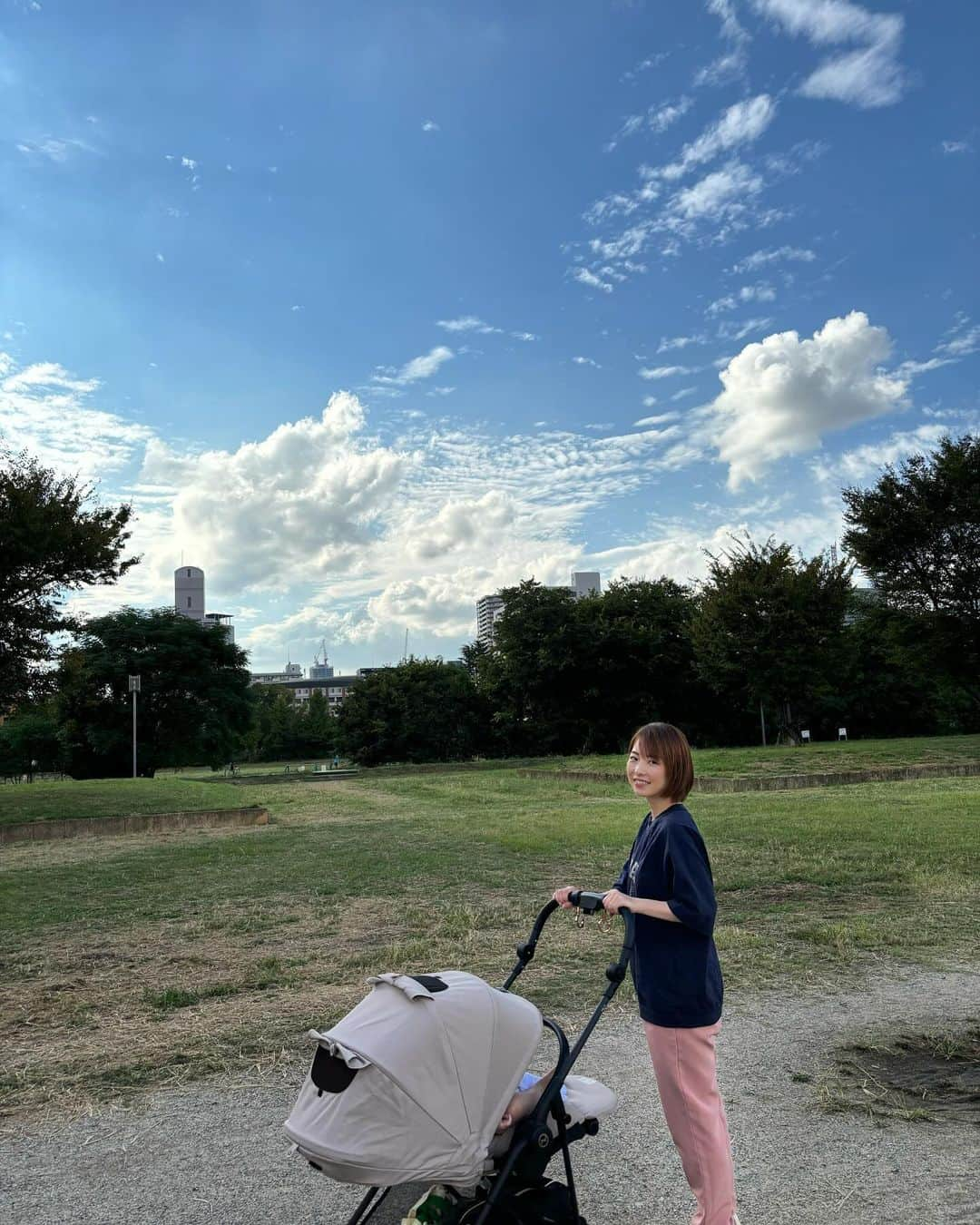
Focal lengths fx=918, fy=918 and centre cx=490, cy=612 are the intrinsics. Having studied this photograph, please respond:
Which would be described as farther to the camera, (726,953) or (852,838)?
(852,838)

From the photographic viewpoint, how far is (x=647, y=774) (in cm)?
282

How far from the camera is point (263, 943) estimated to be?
6816mm

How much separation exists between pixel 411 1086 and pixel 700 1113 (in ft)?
2.96

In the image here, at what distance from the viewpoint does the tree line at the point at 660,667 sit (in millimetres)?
28234

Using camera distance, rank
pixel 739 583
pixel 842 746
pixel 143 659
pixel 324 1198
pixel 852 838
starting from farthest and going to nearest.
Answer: pixel 143 659 < pixel 739 583 < pixel 842 746 < pixel 852 838 < pixel 324 1198

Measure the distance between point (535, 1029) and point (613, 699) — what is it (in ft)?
125

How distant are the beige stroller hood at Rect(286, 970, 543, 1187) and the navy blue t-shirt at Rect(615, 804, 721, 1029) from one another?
16.0 inches

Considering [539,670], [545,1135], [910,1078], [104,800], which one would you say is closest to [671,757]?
[545,1135]

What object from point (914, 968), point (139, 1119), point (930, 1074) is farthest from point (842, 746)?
point (139, 1119)

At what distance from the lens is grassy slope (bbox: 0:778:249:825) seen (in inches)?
674

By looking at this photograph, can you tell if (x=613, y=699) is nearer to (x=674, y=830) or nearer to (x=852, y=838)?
(x=852, y=838)

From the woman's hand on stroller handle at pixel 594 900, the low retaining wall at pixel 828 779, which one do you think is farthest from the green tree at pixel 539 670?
the woman's hand on stroller handle at pixel 594 900

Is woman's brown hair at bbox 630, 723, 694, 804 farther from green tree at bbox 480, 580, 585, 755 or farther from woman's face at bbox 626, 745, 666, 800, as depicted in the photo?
green tree at bbox 480, 580, 585, 755

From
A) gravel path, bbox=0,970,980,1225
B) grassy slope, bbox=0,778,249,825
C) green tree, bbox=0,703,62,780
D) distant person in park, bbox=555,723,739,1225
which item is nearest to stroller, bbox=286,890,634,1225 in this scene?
distant person in park, bbox=555,723,739,1225
